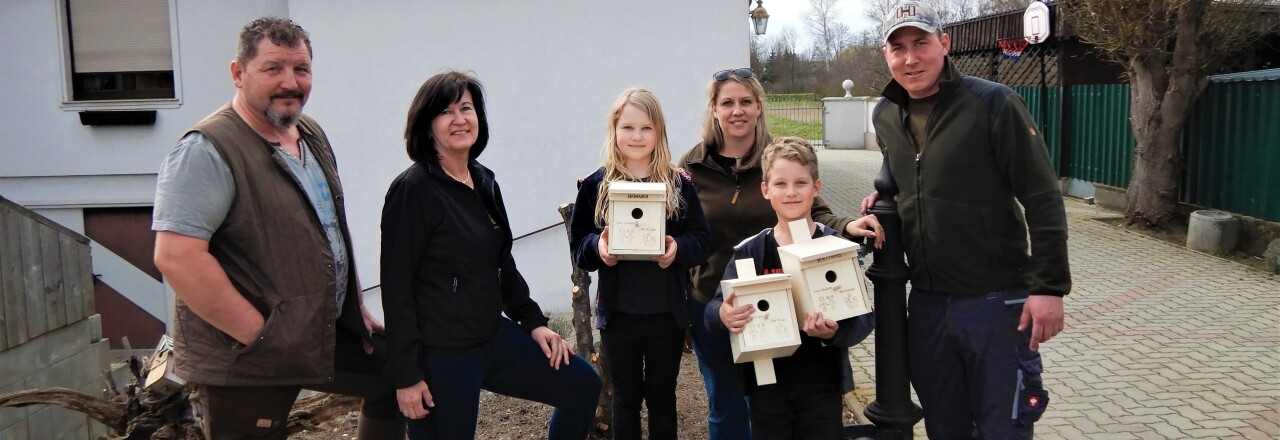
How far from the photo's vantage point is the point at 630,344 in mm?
3771

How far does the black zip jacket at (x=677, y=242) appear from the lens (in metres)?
3.71

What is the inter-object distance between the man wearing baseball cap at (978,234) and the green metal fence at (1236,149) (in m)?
9.30

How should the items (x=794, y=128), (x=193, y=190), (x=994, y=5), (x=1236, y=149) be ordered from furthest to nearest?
(x=994, y=5)
(x=794, y=128)
(x=1236, y=149)
(x=193, y=190)

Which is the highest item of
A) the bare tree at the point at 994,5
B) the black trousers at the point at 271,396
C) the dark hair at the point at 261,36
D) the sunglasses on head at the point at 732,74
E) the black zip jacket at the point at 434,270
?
the bare tree at the point at 994,5

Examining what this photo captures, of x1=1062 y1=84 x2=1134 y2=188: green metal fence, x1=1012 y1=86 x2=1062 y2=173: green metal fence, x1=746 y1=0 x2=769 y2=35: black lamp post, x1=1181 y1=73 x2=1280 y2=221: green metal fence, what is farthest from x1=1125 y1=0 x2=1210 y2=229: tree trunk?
x1=746 y1=0 x2=769 y2=35: black lamp post

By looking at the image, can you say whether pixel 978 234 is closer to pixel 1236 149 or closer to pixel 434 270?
pixel 434 270

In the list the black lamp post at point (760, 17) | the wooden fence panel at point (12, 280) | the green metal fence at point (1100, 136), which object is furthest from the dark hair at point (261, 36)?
the black lamp post at point (760, 17)

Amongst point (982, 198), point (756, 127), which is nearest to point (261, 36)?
point (756, 127)

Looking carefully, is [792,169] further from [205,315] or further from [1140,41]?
[1140,41]

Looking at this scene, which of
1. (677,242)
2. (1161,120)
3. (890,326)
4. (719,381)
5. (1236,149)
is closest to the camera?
(890,326)

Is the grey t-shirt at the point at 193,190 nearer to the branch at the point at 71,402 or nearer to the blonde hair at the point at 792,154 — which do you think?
the blonde hair at the point at 792,154

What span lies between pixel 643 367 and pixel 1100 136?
13633 mm

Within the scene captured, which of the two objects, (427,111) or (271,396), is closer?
(271,396)

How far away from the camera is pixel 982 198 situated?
333 cm
